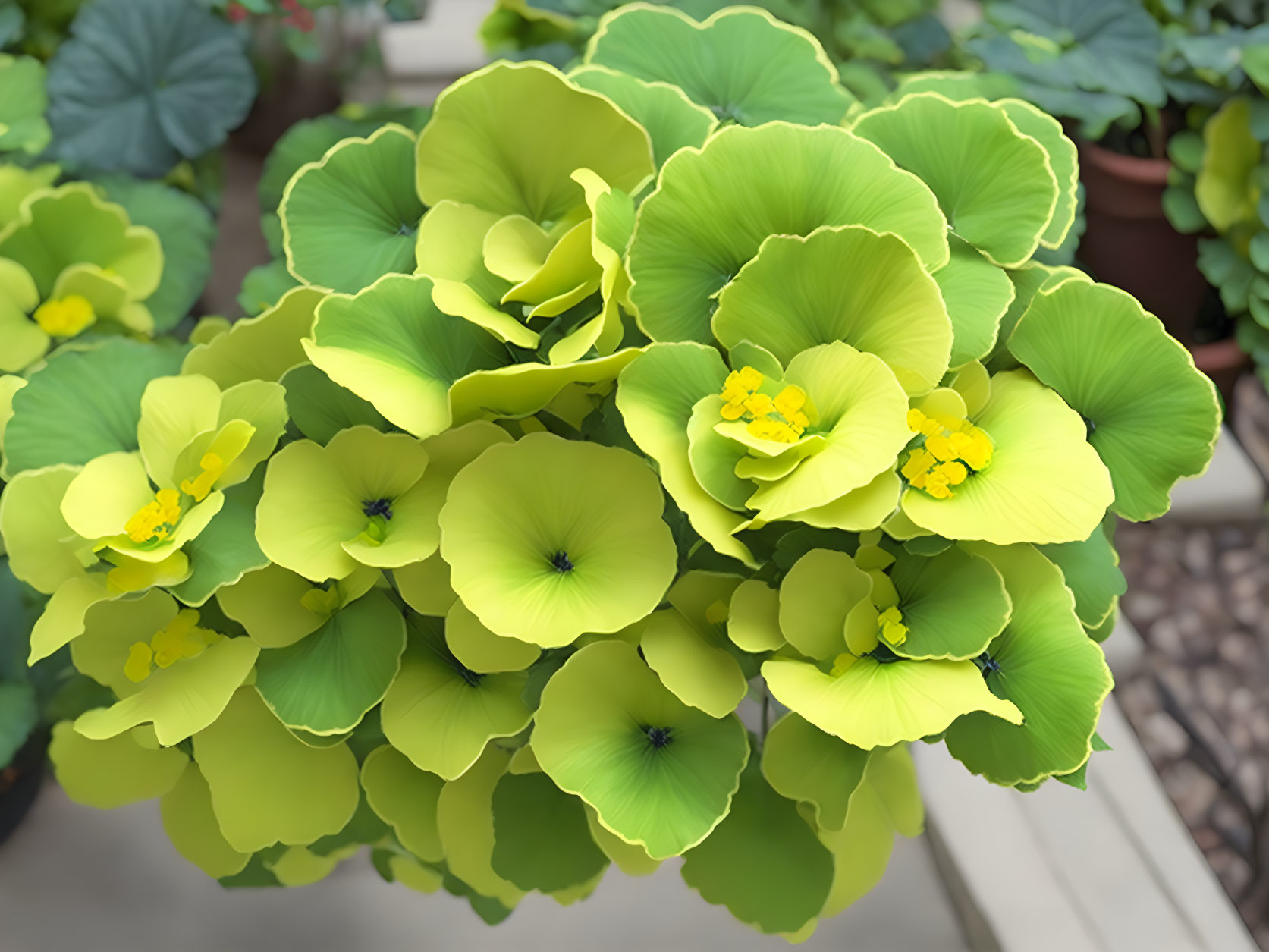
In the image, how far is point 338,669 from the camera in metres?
0.43

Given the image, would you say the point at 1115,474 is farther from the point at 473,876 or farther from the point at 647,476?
the point at 473,876

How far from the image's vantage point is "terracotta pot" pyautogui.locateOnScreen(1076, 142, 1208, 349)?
107 centimetres

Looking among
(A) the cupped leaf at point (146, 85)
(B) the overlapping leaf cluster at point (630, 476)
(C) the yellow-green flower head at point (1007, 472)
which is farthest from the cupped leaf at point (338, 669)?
(A) the cupped leaf at point (146, 85)

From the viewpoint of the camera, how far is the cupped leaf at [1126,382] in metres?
0.41

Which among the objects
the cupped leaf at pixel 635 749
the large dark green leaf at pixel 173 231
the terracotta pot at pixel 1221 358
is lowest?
the terracotta pot at pixel 1221 358

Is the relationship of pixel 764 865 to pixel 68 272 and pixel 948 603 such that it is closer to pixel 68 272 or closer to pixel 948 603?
pixel 948 603

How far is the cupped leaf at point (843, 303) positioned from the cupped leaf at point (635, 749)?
133 millimetres

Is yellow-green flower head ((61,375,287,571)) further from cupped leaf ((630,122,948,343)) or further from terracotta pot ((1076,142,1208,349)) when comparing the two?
terracotta pot ((1076,142,1208,349))

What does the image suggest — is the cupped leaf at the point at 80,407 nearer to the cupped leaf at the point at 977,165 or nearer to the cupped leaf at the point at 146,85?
the cupped leaf at the point at 977,165

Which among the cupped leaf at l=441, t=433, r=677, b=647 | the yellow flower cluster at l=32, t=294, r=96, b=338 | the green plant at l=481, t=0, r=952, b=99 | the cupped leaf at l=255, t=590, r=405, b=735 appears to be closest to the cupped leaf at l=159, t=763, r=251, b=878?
the cupped leaf at l=255, t=590, r=405, b=735

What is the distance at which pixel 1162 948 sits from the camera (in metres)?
0.78

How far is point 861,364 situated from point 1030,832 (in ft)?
1.92

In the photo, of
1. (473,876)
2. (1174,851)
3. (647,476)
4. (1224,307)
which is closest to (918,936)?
(1174,851)

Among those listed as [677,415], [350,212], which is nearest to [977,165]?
[677,415]
